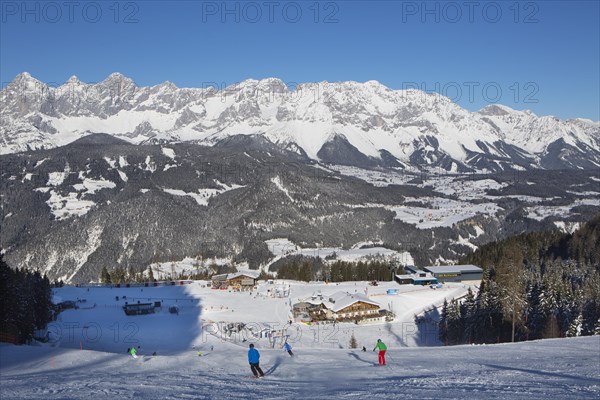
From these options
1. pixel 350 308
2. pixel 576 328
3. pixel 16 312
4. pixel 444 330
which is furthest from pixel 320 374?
pixel 350 308

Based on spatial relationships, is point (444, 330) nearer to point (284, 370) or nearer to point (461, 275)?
point (284, 370)

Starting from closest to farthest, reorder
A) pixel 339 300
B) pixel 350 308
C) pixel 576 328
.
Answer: pixel 576 328 < pixel 350 308 < pixel 339 300

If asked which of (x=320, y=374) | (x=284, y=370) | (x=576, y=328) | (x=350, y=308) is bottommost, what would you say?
(x=576, y=328)

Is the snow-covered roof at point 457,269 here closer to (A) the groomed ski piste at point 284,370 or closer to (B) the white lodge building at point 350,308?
(B) the white lodge building at point 350,308

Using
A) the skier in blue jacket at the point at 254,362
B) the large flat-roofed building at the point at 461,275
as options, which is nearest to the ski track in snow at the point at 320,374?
the skier in blue jacket at the point at 254,362

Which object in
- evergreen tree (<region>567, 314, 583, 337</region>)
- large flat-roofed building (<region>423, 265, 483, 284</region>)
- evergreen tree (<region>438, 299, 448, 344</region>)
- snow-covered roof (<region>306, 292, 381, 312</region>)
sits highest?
large flat-roofed building (<region>423, 265, 483, 284</region>)

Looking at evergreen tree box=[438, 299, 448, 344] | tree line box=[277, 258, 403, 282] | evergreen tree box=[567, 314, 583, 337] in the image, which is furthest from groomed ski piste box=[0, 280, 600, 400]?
tree line box=[277, 258, 403, 282]

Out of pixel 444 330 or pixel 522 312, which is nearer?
pixel 522 312

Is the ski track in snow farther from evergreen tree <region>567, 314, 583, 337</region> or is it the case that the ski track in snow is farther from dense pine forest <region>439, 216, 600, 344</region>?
dense pine forest <region>439, 216, 600, 344</region>

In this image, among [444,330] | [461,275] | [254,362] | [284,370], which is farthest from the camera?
[461,275]

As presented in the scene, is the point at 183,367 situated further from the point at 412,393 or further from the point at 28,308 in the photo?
the point at 28,308

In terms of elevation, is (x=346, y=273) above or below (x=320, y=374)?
above

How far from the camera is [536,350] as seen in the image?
29.9 meters

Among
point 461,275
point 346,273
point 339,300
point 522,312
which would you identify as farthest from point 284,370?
point 346,273
